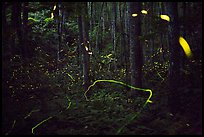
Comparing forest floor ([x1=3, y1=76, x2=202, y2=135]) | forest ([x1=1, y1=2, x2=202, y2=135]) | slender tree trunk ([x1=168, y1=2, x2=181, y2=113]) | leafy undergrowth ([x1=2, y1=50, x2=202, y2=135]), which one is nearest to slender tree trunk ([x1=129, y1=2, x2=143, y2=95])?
forest ([x1=1, y1=2, x2=202, y2=135])

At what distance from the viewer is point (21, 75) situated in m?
14.2

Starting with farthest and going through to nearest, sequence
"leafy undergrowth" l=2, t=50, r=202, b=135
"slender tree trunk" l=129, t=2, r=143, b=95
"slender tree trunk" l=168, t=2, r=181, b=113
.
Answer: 1. "slender tree trunk" l=129, t=2, r=143, b=95
2. "slender tree trunk" l=168, t=2, r=181, b=113
3. "leafy undergrowth" l=2, t=50, r=202, b=135

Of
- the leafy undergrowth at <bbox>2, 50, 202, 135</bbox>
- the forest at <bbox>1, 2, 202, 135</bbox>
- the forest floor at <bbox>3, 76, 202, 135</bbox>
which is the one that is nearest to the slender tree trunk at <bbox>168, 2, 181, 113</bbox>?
the forest at <bbox>1, 2, 202, 135</bbox>

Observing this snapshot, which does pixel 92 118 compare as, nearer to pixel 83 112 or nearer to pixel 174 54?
pixel 83 112

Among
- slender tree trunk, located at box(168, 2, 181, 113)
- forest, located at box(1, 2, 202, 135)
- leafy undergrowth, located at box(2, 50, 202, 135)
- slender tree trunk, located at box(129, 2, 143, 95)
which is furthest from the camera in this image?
slender tree trunk, located at box(129, 2, 143, 95)

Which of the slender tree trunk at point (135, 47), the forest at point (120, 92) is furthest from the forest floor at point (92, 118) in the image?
the slender tree trunk at point (135, 47)

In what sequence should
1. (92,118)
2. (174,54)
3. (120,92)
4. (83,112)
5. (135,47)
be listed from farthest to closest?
(120,92) < (135,47) < (83,112) < (92,118) < (174,54)

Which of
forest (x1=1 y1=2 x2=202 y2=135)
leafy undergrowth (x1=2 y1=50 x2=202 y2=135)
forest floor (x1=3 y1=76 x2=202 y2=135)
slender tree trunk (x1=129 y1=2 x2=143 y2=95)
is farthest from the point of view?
slender tree trunk (x1=129 y1=2 x2=143 y2=95)

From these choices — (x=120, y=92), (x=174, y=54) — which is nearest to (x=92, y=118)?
(x=120, y=92)

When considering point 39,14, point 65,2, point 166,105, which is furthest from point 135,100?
point 39,14

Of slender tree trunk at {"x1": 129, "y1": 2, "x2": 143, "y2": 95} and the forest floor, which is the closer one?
the forest floor

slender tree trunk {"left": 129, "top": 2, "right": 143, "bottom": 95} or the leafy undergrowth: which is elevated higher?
slender tree trunk {"left": 129, "top": 2, "right": 143, "bottom": 95}

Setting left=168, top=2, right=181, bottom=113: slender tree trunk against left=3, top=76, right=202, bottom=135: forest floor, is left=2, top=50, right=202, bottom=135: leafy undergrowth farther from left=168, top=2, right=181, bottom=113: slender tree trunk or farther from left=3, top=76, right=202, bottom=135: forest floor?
left=168, top=2, right=181, bottom=113: slender tree trunk

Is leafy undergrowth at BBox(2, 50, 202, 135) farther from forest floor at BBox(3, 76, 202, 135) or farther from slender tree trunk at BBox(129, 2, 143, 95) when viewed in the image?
slender tree trunk at BBox(129, 2, 143, 95)
